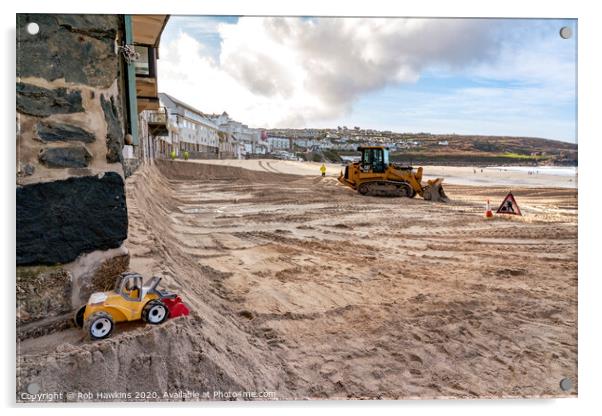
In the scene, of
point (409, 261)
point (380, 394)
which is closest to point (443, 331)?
point (380, 394)

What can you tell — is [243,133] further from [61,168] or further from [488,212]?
[488,212]

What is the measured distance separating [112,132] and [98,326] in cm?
78

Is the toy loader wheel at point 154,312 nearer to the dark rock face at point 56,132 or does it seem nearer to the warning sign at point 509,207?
the dark rock face at point 56,132

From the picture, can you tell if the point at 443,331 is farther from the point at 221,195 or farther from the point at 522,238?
the point at 221,195

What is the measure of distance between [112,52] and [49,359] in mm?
1209

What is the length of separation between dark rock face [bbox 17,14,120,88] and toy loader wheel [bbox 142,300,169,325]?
91 cm

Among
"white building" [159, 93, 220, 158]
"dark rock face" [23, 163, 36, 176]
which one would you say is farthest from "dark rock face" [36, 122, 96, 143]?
"white building" [159, 93, 220, 158]

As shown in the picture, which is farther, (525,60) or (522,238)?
(522,238)

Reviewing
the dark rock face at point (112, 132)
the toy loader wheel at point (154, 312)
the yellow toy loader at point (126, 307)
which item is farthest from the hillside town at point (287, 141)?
the toy loader wheel at point (154, 312)

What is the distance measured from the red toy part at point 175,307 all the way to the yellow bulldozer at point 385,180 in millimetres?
1735

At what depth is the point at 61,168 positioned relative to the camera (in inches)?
59.9

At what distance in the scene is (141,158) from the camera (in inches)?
123

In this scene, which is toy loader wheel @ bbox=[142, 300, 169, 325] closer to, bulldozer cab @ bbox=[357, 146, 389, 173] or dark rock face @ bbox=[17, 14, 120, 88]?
dark rock face @ bbox=[17, 14, 120, 88]

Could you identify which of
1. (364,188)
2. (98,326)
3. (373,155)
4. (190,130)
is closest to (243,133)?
(190,130)
